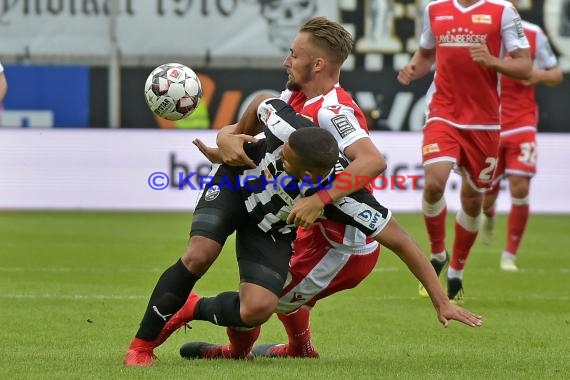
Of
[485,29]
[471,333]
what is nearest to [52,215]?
[485,29]

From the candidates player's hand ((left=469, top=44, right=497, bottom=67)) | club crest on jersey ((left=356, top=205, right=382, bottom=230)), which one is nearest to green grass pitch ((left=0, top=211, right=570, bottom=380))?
club crest on jersey ((left=356, top=205, right=382, bottom=230))

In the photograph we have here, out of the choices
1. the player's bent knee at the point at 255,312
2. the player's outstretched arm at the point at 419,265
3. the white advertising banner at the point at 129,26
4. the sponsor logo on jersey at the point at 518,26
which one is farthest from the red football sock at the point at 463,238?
the white advertising banner at the point at 129,26

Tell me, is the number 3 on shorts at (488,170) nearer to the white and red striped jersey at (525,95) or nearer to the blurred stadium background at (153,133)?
the blurred stadium background at (153,133)

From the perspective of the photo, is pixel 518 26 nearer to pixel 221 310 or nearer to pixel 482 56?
pixel 482 56

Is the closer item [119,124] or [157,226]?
[157,226]

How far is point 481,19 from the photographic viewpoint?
9.53 metres

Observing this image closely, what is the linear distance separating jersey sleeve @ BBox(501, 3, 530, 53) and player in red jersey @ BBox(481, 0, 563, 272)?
237 cm

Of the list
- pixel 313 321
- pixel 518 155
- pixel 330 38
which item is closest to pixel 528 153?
pixel 518 155

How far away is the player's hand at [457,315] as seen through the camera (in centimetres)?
611

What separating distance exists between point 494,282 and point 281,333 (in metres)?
3.46

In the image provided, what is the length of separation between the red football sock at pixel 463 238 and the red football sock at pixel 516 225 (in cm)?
212

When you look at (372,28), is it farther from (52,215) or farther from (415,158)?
(52,215)

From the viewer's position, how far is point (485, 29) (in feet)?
31.2

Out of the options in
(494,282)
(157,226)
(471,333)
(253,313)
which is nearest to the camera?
(253,313)
